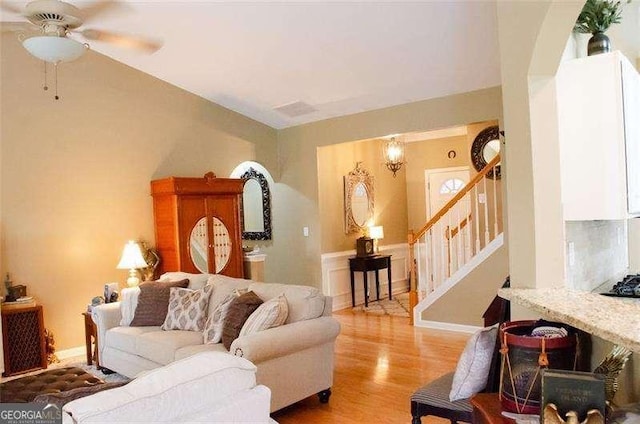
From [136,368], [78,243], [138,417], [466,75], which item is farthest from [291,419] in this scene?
[466,75]

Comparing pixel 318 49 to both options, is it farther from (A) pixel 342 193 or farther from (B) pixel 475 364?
(B) pixel 475 364

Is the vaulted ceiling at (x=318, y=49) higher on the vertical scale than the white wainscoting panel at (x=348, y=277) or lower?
higher

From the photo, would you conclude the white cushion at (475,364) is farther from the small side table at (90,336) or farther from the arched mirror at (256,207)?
the arched mirror at (256,207)

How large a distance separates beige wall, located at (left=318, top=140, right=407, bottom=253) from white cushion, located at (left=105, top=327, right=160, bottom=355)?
314cm

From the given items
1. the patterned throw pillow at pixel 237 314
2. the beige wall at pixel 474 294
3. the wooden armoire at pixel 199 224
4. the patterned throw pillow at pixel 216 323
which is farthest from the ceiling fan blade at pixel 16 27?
the beige wall at pixel 474 294

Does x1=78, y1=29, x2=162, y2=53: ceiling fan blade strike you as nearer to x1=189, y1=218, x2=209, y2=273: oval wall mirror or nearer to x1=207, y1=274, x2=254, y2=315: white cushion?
x1=189, y1=218, x2=209, y2=273: oval wall mirror

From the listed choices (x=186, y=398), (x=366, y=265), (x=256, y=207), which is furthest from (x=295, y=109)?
(x=186, y=398)

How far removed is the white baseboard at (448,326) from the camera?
5449 mm

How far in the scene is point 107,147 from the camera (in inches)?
219

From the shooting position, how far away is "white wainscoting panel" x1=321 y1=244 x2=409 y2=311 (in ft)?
22.8

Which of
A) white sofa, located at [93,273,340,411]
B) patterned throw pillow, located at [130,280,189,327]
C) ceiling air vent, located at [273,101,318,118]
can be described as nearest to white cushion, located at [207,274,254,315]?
white sofa, located at [93,273,340,411]

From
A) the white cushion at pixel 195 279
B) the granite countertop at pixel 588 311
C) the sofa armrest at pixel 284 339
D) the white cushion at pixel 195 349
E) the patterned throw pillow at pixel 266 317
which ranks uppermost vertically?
the granite countertop at pixel 588 311

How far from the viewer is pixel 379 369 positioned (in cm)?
433

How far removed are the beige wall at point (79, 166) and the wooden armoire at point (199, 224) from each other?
0.32 m
